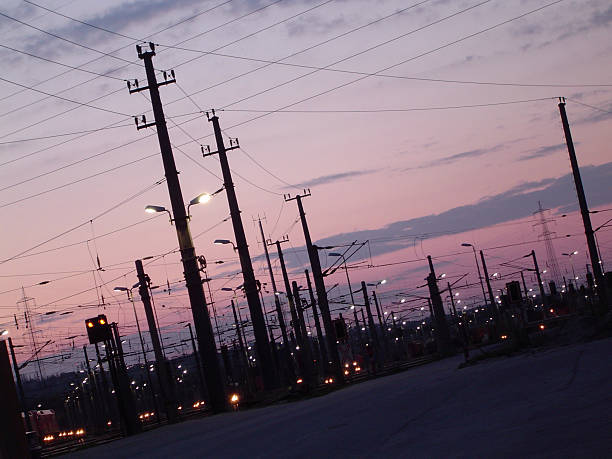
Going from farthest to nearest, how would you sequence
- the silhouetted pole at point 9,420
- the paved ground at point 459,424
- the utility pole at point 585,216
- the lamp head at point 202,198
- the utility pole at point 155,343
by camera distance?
the utility pole at point 155,343
the utility pole at point 585,216
the lamp head at point 202,198
the silhouetted pole at point 9,420
the paved ground at point 459,424

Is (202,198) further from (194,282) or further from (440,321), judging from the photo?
(440,321)

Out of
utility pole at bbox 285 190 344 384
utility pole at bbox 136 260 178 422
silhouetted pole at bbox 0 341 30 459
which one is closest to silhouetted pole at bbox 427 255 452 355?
utility pole at bbox 285 190 344 384

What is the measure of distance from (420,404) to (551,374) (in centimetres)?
333

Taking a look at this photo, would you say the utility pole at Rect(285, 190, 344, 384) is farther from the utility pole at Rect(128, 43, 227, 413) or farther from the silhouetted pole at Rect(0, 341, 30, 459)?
the silhouetted pole at Rect(0, 341, 30, 459)

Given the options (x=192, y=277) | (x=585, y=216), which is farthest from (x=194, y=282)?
(x=585, y=216)

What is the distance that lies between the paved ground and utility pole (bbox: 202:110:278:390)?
1876 centimetres

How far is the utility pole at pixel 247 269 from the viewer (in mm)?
42344

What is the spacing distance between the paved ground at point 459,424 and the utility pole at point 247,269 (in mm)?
18757

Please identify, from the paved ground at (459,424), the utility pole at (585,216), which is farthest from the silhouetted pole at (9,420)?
the utility pole at (585,216)

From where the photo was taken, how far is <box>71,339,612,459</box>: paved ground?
9.92 metres

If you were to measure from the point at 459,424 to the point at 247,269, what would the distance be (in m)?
30.2

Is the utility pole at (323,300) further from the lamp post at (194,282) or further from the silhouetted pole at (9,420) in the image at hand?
the silhouetted pole at (9,420)

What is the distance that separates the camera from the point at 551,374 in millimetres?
18250

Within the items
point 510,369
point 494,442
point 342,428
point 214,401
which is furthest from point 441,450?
point 214,401
